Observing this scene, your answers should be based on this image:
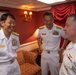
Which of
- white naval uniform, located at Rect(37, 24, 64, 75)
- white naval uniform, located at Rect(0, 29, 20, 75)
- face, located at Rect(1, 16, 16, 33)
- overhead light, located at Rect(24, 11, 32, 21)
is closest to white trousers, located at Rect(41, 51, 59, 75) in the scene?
white naval uniform, located at Rect(37, 24, 64, 75)

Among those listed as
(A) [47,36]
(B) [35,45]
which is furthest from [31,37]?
(A) [47,36]

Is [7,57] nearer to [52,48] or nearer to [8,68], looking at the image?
[8,68]

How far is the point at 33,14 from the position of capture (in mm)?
4457

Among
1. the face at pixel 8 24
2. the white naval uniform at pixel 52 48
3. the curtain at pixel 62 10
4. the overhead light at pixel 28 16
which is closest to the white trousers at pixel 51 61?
the white naval uniform at pixel 52 48

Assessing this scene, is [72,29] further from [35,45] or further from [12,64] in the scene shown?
[35,45]

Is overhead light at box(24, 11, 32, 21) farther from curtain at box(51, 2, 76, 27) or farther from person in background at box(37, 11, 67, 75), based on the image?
person in background at box(37, 11, 67, 75)

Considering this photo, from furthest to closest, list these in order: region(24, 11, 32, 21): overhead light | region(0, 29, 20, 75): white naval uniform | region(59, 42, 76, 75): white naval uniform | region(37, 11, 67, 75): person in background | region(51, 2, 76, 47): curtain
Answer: region(24, 11, 32, 21): overhead light, region(51, 2, 76, 47): curtain, region(37, 11, 67, 75): person in background, region(0, 29, 20, 75): white naval uniform, region(59, 42, 76, 75): white naval uniform

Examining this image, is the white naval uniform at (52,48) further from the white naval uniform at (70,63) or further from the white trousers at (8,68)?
the white naval uniform at (70,63)

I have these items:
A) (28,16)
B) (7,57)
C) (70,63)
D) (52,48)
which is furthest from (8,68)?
(28,16)

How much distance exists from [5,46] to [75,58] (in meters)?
0.82

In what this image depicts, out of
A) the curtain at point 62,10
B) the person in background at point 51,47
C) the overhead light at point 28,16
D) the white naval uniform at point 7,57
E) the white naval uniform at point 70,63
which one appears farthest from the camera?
the overhead light at point 28,16

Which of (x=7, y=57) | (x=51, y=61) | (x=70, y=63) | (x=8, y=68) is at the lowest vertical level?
(x=51, y=61)

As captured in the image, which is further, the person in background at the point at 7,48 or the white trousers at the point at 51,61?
the white trousers at the point at 51,61

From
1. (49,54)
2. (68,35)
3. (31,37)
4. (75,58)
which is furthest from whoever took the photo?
(31,37)
